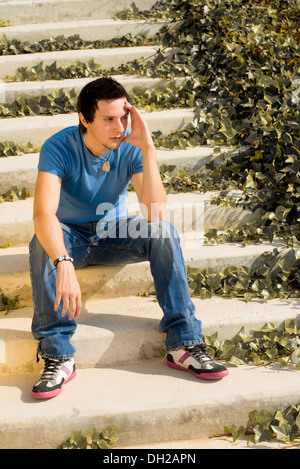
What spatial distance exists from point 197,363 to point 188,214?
1102mm

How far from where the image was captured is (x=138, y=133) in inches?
107

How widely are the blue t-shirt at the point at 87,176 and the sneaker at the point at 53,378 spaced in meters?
0.71

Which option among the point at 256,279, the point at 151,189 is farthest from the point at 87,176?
the point at 256,279

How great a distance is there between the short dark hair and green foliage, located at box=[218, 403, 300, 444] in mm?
1493

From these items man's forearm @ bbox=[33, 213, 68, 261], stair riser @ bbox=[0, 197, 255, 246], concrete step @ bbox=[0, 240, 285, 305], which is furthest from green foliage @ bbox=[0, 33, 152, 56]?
man's forearm @ bbox=[33, 213, 68, 261]

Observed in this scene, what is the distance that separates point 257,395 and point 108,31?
3441 mm

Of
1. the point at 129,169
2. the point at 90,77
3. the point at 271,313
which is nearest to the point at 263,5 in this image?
the point at 90,77

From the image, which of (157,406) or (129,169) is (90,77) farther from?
(157,406)

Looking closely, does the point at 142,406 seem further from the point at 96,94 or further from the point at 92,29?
the point at 92,29

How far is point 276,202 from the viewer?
344cm

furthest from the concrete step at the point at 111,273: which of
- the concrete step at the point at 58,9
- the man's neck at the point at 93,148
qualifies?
the concrete step at the point at 58,9

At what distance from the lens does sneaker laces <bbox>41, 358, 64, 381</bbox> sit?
242 cm

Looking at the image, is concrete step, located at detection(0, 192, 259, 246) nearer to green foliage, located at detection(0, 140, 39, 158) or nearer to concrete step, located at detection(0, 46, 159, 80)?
green foliage, located at detection(0, 140, 39, 158)

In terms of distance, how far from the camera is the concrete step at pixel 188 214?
323cm
